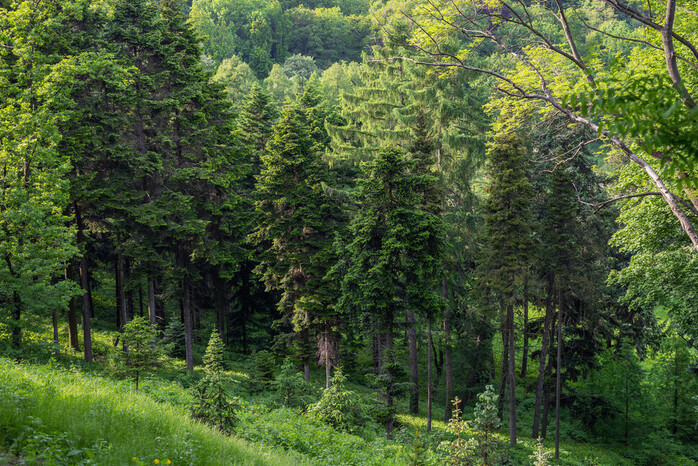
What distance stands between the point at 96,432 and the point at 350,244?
11971 mm

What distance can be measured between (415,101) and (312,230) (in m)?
9.81

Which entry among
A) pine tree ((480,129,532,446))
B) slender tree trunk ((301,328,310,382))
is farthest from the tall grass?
pine tree ((480,129,532,446))

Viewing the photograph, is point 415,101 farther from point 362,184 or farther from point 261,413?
point 261,413

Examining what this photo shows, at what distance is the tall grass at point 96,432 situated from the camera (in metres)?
4.98

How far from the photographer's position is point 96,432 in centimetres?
568

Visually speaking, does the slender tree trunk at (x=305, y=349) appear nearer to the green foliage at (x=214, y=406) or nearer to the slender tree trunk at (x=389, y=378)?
the slender tree trunk at (x=389, y=378)

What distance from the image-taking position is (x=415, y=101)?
25766 millimetres

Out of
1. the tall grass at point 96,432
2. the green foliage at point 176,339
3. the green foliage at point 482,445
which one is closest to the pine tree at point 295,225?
the green foliage at point 176,339

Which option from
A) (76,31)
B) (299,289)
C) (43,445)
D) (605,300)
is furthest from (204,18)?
(43,445)

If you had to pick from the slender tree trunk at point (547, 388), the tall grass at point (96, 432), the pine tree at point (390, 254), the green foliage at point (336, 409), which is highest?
the pine tree at point (390, 254)

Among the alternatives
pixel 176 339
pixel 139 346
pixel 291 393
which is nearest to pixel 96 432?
pixel 139 346

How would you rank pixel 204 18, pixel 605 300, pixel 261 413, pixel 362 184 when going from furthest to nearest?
pixel 204 18 → pixel 605 300 → pixel 362 184 → pixel 261 413

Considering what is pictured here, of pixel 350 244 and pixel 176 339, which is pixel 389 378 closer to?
pixel 350 244

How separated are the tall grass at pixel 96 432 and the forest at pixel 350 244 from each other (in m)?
0.05
